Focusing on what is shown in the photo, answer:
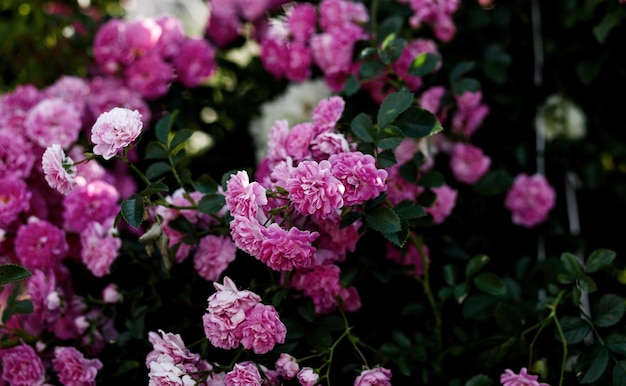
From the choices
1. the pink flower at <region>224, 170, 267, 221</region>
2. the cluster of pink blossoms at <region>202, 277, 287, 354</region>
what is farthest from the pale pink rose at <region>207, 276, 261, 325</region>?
the pink flower at <region>224, 170, 267, 221</region>

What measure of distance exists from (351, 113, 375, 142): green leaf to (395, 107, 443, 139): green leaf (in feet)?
0.27

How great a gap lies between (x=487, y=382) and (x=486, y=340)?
0.10 meters

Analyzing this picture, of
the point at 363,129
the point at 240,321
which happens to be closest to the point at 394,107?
the point at 363,129

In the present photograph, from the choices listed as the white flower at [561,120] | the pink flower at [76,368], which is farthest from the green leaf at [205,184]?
the white flower at [561,120]

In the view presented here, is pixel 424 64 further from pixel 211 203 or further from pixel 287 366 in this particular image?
pixel 287 366

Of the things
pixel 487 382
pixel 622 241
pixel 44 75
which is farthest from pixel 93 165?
pixel 622 241

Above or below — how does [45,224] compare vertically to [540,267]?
above

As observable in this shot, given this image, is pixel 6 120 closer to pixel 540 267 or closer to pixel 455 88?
pixel 455 88

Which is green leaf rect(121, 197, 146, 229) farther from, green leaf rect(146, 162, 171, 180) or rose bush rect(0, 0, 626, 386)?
green leaf rect(146, 162, 171, 180)

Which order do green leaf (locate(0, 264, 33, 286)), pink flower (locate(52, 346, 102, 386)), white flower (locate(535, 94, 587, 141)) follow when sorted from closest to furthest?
green leaf (locate(0, 264, 33, 286)), pink flower (locate(52, 346, 102, 386)), white flower (locate(535, 94, 587, 141))

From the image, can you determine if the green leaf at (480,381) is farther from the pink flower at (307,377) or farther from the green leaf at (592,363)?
the pink flower at (307,377)

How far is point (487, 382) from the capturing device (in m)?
1.02

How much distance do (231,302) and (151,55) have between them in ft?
2.83

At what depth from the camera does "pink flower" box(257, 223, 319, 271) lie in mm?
884
